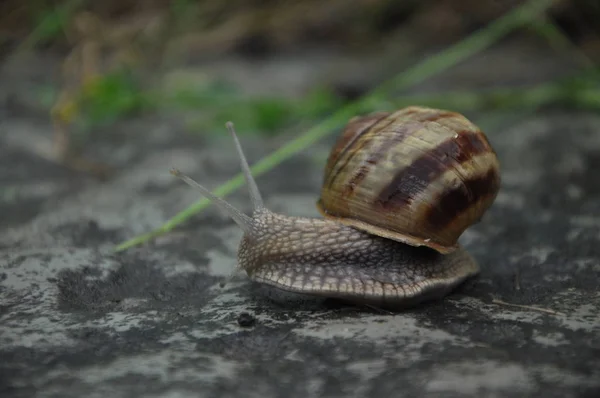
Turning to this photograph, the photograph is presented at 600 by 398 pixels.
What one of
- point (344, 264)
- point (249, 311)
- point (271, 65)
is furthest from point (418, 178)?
point (271, 65)

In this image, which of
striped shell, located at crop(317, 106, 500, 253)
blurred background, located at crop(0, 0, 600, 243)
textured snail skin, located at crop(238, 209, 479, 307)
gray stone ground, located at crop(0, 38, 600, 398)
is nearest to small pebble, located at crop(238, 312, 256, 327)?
gray stone ground, located at crop(0, 38, 600, 398)

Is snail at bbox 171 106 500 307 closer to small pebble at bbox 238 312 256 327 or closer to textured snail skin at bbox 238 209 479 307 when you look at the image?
textured snail skin at bbox 238 209 479 307

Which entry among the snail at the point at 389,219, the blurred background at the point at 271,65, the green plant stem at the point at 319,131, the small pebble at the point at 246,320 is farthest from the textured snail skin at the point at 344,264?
the blurred background at the point at 271,65

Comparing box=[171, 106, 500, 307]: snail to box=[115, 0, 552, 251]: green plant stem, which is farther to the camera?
box=[115, 0, 552, 251]: green plant stem

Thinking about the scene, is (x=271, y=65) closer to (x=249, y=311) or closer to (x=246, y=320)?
(x=249, y=311)

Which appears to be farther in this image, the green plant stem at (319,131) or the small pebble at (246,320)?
the green plant stem at (319,131)

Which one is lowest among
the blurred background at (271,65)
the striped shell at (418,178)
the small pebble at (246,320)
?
the small pebble at (246,320)

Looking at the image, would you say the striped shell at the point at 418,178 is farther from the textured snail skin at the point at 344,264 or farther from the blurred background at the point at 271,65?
the blurred background at the point at 271,65
